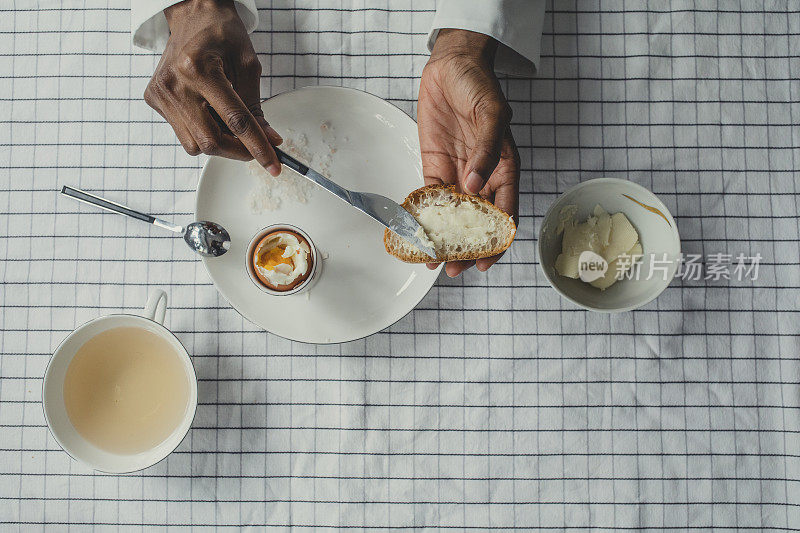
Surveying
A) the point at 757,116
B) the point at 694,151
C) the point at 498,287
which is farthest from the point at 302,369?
the point at 757,116

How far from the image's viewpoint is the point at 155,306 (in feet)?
3.45

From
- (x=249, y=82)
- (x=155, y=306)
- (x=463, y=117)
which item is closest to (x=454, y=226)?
(x=463, y=117)

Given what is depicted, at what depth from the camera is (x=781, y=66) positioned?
114 centimetres

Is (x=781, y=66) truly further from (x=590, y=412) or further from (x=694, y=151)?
(x=590, y=412)

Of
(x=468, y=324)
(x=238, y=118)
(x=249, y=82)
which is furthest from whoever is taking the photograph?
(x=468, y=324)

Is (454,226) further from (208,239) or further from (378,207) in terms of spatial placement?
(208,239)

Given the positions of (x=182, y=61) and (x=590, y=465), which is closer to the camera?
(x=182, y=61)

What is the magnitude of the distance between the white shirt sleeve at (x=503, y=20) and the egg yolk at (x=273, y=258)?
0.48m

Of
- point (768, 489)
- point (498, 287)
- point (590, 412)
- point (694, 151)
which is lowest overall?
point (768, 489)

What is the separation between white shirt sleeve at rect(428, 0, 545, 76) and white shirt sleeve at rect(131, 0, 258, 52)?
1.09 ft

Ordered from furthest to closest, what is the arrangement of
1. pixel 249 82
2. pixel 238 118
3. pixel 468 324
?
pixel 468 324 < pixel 249 82 < pixel 238 118

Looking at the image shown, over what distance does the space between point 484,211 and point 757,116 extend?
594 mm

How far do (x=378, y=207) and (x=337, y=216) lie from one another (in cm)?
11

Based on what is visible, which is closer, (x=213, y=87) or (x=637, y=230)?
(x=213, y=87)
